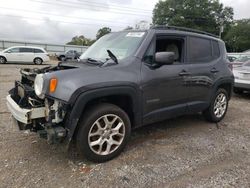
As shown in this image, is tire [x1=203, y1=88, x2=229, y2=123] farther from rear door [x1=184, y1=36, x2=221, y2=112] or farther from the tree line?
the tree line

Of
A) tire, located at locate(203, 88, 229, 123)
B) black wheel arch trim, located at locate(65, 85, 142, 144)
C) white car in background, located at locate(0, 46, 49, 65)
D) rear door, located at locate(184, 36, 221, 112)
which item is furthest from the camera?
white car in background, located at locate(0, 46, 49, 65)

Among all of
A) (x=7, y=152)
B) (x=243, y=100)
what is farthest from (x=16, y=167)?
(x=243, y=100)

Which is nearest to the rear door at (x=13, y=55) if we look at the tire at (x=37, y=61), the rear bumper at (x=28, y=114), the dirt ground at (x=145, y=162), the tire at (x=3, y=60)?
the tire at (x=3, y=60)

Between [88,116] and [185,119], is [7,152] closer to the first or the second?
[88,116]

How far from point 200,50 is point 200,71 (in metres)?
0.47

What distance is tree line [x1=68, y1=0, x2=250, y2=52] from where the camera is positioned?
178 ft

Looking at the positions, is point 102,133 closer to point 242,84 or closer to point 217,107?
point 217,107

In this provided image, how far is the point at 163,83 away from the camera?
394 centimetres

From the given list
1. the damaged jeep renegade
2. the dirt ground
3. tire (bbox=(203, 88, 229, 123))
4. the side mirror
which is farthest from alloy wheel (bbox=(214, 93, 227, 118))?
the side mirror

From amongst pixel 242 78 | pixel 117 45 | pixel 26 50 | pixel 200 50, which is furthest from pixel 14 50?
pixel 200 50

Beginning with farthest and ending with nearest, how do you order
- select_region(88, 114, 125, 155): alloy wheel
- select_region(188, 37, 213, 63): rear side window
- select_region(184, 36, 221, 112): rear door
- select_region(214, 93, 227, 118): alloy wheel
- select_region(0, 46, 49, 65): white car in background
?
1. select_region(0, 46, 49, 65): white car in background
2. select_region(214, 93, 227, 118): alloy wheel
3. select_region(188, 37, 213, 63): rear side window
4. select_region(184, 36, 221, 112): rear door
5. select_region(88, 114, 125, 155): alloy wheel

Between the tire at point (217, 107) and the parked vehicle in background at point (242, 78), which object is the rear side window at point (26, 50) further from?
the tire at point (217, 107)

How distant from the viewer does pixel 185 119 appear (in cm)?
559

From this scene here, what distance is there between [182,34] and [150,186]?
2.74 meters
